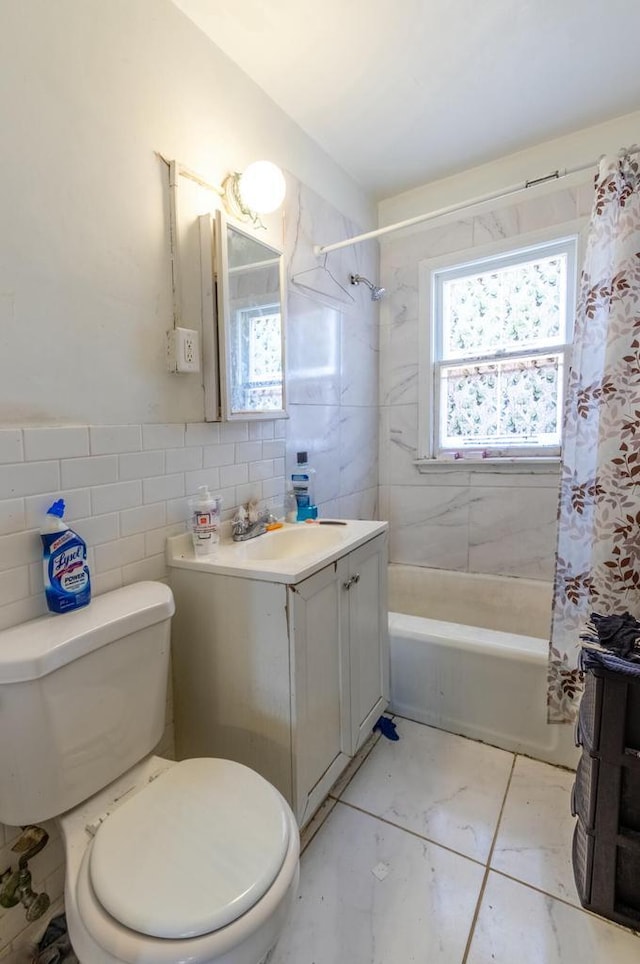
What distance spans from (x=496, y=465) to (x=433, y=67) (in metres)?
1.64

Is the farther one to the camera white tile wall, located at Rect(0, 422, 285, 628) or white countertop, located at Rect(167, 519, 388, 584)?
white countertop, located at Rect(167, 519, 388, 584)

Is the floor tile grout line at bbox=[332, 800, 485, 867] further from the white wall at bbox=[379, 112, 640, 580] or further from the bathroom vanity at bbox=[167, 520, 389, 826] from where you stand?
the white wall at bbox=[379, 112, 640, 580]

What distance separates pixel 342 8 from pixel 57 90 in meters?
0.95

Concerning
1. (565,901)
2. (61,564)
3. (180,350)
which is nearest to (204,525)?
(61,564)

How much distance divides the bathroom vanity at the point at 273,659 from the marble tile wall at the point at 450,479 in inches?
43.2

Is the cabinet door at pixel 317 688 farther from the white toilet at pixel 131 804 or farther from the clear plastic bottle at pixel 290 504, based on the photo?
the clear plastic bottle at pixel 290 504

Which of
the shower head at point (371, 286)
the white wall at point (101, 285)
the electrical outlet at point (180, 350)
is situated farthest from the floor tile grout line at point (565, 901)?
the shower head at point (371, 286)

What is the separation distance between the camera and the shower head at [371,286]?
2.29 m

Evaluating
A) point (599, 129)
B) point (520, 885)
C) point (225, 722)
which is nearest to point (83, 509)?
point (225, 722)

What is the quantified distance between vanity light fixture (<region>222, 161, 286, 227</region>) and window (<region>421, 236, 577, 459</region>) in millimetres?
1161

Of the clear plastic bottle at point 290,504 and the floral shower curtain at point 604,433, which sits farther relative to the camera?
the clear plastic bottle at point 290,504

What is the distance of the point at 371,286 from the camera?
2.45 meters

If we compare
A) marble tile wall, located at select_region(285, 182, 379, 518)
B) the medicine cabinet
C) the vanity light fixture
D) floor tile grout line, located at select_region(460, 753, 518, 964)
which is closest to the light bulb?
the vanity light fixture

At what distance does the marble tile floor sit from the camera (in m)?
1.04
